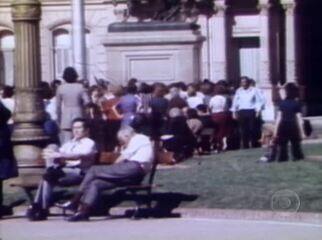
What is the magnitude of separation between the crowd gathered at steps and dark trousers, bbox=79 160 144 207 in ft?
7.57

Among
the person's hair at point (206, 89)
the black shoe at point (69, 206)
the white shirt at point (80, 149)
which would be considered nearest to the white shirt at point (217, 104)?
the person's hair at point (206, 89)

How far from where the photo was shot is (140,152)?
22531 millimetres

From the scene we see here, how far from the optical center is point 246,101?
35.6 m

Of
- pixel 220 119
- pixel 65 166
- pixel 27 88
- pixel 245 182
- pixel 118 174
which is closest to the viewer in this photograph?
pixel 118 174

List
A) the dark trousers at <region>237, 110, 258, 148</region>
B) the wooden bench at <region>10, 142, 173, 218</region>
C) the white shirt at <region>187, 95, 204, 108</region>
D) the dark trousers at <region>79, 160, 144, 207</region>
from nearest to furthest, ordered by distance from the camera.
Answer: the dark trousers at <region>79, 160, 144, 207</region> < the wooden bench at <region>10, 142, 173, 218</region> < the white shirt at <region>187, 95, 204, 108</region> < the dark trousers at <region>237, 110, 258, 148</region>

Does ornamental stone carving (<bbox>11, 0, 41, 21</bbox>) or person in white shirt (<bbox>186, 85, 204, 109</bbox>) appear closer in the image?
ornamental stone carving (<bbox>11, 0, 41, 21</bbox>)

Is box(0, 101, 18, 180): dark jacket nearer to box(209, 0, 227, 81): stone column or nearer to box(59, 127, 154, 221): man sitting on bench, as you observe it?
box(59, 127, 154, 221): man sitting on bench

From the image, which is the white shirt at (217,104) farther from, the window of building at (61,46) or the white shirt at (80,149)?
the window of building at (61,46)

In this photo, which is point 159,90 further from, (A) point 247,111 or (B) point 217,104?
(A) point 247,111

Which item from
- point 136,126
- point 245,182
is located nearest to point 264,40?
A: point 245,182

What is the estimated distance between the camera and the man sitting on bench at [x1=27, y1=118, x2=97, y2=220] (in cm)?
2270

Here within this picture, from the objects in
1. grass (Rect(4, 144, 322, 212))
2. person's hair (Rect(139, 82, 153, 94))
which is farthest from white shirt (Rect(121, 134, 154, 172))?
person's hair (Rect(139, 82, 153, 94))

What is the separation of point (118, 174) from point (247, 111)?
1350 cm

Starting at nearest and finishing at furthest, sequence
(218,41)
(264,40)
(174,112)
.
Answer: (174,112), (264,40), (218,41)
